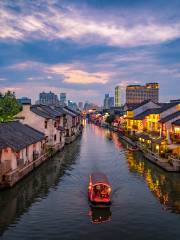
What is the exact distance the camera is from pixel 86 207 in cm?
4253

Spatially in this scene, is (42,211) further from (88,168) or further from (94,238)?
(88,168)

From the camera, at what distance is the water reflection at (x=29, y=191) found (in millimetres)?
40312

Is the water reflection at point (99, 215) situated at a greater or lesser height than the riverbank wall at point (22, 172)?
lesser

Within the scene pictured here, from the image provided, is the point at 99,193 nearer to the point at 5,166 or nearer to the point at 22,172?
the point at 5,166

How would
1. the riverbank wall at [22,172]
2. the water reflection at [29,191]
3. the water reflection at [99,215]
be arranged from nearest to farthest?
the water reflection at [99,215] < the water reflection at [29,191] < the riverbank wall at [22,172]

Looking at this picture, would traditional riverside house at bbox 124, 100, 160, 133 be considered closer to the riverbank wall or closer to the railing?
the riverbank wall

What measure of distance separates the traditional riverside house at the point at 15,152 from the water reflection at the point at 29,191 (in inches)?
66.1

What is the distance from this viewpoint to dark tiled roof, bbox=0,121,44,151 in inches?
2090

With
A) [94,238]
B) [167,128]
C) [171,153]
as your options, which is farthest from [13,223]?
[167,128]

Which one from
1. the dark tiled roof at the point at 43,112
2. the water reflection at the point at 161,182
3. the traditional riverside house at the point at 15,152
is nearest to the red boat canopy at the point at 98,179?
the water reflection at the point at 161,182

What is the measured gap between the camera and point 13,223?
37.2 m

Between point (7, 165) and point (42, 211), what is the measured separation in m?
13.2

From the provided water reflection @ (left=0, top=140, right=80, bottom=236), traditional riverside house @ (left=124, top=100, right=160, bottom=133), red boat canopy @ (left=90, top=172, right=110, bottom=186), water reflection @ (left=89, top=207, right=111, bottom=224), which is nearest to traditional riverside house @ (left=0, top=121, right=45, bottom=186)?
water reflection @ (left=0, top=140, right=80, bottom=236)

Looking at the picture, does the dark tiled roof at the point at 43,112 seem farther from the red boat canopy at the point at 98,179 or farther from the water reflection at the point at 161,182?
the red boat canopy at the point at 98,179
